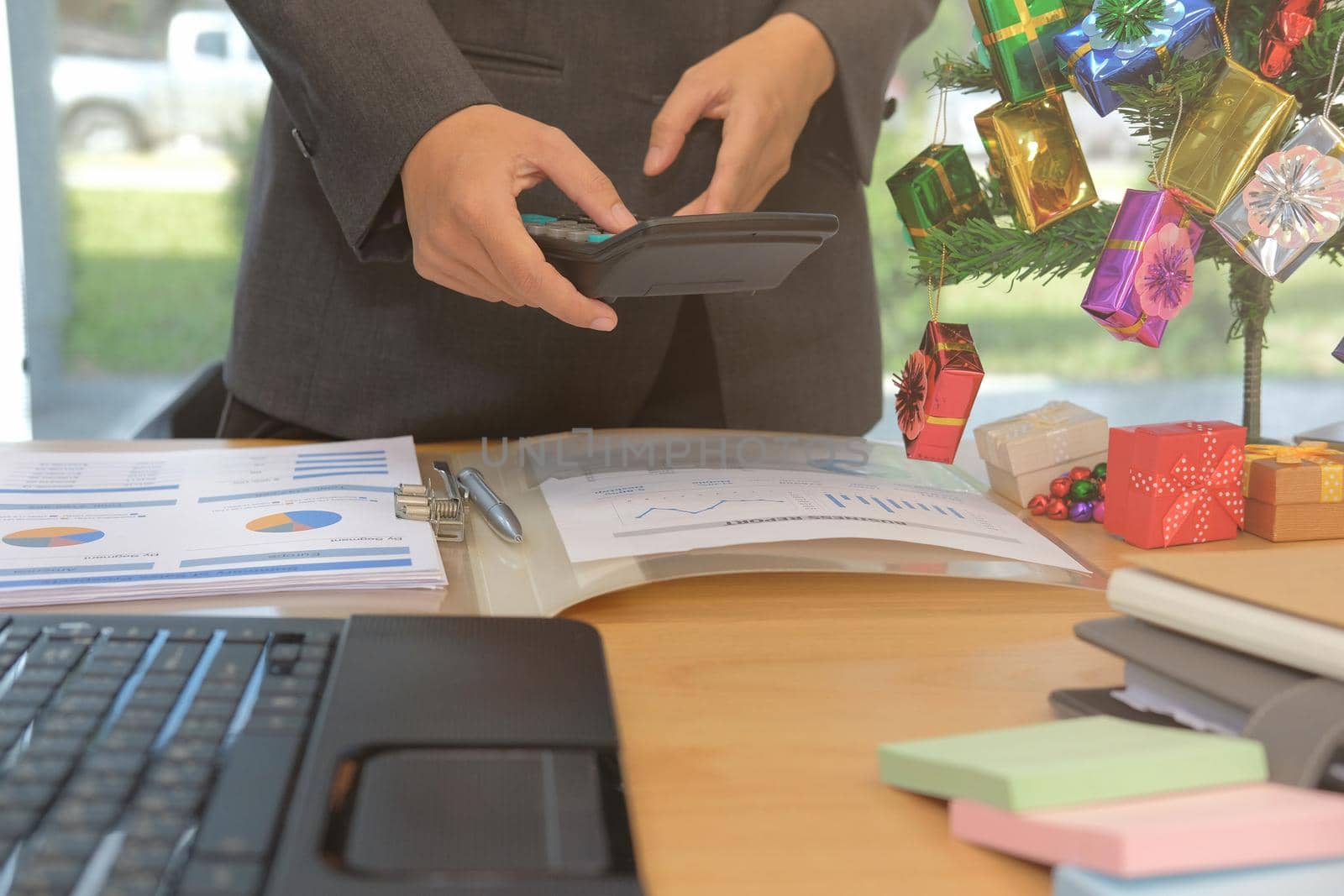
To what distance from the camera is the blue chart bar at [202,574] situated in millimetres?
514

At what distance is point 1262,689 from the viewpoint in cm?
37

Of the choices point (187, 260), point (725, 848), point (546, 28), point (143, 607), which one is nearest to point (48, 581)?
point (143, 607)

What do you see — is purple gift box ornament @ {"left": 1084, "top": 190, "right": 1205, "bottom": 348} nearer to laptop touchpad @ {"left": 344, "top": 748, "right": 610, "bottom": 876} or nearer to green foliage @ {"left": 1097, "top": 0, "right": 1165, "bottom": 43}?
green foliage @ {"left": 1097, "top": 0, "right": 1165, "bottom": 43}

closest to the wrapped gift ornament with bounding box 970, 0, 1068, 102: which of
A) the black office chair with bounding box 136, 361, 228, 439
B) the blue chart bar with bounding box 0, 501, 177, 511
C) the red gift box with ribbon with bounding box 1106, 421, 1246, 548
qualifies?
the red gift box with ribbon with bounding box 1106, 421, 1246, 548

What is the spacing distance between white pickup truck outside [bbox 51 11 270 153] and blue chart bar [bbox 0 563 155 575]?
106 inches

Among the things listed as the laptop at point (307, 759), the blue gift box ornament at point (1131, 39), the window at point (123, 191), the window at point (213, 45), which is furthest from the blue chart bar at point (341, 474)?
the window at point (213, 45)

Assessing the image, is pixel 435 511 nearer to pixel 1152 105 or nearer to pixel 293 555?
pixel 293 555

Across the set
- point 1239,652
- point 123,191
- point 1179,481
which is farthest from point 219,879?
point 123,191

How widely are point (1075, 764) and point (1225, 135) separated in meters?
0.46

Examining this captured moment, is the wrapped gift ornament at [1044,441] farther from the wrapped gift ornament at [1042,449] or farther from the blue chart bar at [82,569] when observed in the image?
the blue chart bar at [82,569]

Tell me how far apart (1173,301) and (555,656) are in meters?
0.44

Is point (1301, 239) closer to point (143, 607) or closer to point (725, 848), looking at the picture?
point (725, 848)

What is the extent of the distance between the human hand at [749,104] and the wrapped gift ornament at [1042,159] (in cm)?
17

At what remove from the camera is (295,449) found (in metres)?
0.78
